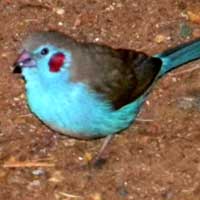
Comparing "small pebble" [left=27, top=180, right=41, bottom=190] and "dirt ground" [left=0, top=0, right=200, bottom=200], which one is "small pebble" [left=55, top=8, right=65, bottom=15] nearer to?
"dirt ground" [left=0, top=0, right=200, bottom=200]

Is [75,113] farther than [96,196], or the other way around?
[96,196]

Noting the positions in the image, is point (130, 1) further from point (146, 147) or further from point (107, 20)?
point (146, 147)

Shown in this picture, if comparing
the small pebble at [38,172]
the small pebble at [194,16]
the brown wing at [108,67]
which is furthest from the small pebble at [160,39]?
the small pebble at [38,172]

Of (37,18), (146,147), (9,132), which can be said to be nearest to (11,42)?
(37,18)

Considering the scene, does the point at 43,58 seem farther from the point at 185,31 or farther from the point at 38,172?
the point at 185,31

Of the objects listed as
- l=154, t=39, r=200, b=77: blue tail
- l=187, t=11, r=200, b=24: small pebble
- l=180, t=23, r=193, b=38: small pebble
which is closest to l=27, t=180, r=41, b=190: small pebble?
l=154, t=39, r=200, b=77: blue tail

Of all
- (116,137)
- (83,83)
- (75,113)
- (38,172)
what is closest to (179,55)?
(116,137)
